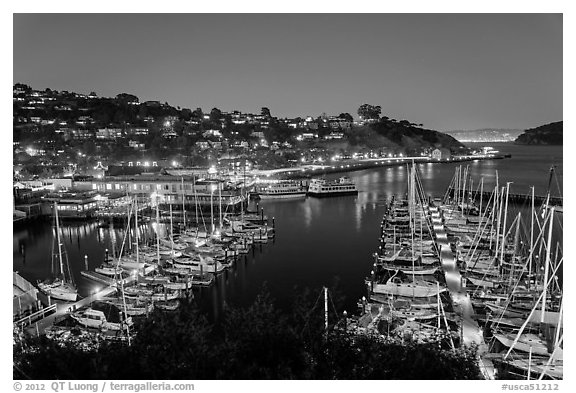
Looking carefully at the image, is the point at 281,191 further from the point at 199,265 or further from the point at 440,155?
the point at 440,155

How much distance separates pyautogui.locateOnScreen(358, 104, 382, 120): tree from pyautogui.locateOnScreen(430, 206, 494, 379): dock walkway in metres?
43.0

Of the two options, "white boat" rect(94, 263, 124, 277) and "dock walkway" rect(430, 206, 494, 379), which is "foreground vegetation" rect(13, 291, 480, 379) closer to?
"dock walkway" rect(430, 206, 494, 379)

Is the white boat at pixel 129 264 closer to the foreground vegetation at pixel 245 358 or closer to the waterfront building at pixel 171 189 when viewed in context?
the foreground vegetation at pixel 245 358

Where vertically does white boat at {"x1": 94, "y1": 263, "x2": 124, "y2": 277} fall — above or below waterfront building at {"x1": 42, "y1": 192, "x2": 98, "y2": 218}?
below

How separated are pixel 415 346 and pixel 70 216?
12.2 meters

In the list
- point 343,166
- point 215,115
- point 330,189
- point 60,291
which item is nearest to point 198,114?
point 215,115

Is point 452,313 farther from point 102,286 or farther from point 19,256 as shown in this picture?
point 19,256

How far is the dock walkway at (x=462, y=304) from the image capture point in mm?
4291

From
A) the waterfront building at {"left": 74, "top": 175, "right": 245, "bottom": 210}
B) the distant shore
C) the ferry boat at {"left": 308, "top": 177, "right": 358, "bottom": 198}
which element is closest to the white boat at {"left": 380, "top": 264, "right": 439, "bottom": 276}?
the waterfront building at {"left": 74, "top": 175, "right": 245, "bottom": 210}

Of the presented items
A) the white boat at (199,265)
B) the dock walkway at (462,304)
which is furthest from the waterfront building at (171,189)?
the dock walkway at (462,304)

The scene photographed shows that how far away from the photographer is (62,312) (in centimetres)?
584

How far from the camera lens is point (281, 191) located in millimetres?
17062

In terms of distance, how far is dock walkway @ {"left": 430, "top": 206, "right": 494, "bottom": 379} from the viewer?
429 cm

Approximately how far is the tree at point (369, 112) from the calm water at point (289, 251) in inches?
1418
